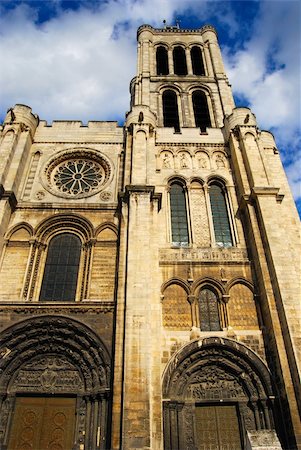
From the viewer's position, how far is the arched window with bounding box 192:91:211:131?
20594 millimetres

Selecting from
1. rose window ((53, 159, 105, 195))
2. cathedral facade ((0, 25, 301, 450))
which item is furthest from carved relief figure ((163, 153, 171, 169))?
rose window ((53, 159, 105, 195))

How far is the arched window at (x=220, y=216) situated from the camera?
13861mm

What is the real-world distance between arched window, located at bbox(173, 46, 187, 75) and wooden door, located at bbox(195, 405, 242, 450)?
818 inches

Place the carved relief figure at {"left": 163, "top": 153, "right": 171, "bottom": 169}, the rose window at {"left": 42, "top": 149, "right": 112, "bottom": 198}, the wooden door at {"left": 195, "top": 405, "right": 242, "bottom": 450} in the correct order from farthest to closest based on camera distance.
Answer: the carved relief figure at {"left": 163, "top": 153, "right": 171, "bottom": 169}, the rose window at {"left": 42, "top": 149, "right": 112, "bottom": 198}, the wooden door at {"left": 195, "top": 405, "right": 242, "bottom": 450}

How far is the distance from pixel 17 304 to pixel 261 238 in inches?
326

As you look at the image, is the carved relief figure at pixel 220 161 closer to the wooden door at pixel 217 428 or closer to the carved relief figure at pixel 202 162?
the carved relief figure at pixel 202 162

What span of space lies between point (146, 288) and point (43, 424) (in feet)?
15.0

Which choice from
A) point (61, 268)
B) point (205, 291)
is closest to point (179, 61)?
point (61, 268)

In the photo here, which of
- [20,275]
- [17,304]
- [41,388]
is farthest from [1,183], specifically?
[41,388]

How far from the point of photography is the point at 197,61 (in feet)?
84.0

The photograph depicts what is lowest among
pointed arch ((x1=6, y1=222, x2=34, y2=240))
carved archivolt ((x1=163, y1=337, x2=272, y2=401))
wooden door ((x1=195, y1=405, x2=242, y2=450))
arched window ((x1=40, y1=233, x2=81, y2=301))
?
wooden door ((x1=195, y1=405, x2=242, y2=450))

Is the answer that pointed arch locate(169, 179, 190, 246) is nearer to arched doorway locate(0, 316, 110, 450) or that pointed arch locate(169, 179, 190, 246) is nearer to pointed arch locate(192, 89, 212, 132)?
arched doorway locate(0, 316, 110, 450)

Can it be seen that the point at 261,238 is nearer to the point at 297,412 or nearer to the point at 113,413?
the point at 297,412

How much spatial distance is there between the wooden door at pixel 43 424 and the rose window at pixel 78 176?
318 inches
